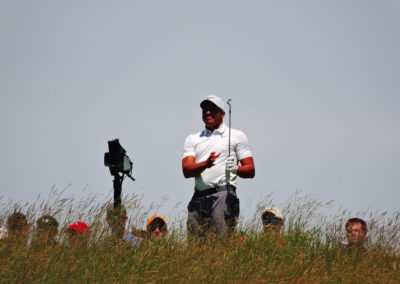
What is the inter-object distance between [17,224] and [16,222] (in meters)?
→ 0.05

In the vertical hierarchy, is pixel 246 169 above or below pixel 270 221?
above

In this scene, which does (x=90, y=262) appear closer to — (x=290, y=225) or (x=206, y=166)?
(x=206, y=166)

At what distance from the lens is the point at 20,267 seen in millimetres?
5234

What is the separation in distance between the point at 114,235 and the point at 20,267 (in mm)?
1196

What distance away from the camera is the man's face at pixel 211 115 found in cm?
645

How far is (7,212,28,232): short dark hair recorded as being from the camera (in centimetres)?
622

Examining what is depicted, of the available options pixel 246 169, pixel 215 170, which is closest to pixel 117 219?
pixel 215 170

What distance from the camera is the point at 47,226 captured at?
6176 mm

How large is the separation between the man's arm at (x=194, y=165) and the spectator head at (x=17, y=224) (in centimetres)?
177

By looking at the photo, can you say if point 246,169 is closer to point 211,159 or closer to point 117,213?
point 211,159

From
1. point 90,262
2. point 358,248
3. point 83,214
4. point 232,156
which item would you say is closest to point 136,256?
point 90,262

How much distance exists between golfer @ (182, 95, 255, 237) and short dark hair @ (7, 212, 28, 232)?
5.84 ft

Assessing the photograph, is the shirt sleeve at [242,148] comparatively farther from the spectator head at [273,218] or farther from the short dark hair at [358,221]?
the short dark hair at [358,221]

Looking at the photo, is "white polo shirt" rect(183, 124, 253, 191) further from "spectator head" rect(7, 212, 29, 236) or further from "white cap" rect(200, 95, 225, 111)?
"spectator head" rect(7, 212, 29, 236)
